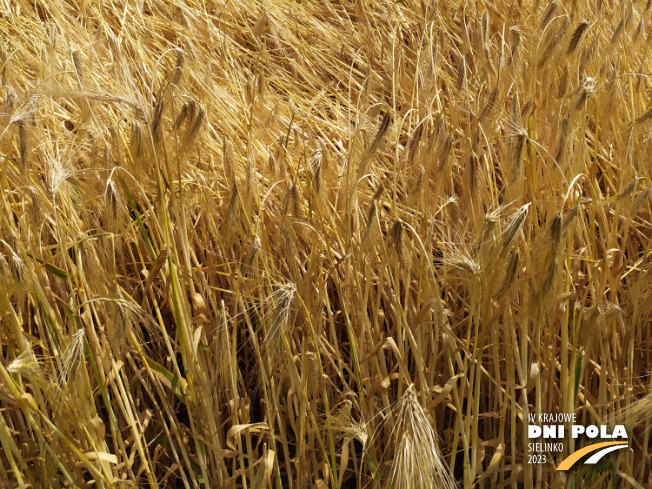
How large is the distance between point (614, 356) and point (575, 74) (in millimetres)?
559

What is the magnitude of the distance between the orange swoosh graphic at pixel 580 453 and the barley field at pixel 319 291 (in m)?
0.02

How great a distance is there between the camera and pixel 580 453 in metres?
0.97

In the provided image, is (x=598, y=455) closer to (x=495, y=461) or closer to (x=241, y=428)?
(x=495, y=461)

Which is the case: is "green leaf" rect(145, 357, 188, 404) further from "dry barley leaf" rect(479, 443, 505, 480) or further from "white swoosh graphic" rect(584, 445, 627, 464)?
"white swoosh graphic" rect(584, 445, 627, 464)

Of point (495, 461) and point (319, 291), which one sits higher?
point (319, 291)

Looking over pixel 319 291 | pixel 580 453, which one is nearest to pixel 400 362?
pixel 319 291

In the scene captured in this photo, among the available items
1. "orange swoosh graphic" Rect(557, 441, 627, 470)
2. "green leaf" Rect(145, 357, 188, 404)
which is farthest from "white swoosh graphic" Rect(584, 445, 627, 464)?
"green leaf" Rect(145, 357, 188, 404)

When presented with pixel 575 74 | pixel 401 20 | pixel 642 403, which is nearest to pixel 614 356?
pixel 642 403

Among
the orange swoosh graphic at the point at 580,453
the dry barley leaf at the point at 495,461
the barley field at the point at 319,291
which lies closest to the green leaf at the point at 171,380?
the barley field at the point at 319,291

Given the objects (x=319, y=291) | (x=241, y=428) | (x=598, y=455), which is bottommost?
(x=598, y=455)

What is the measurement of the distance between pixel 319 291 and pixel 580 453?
0.46 metres

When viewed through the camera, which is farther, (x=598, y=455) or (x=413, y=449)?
(x=598, y=455)

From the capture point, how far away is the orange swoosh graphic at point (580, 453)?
97 centimetres

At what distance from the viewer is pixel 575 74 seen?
1.25 m
